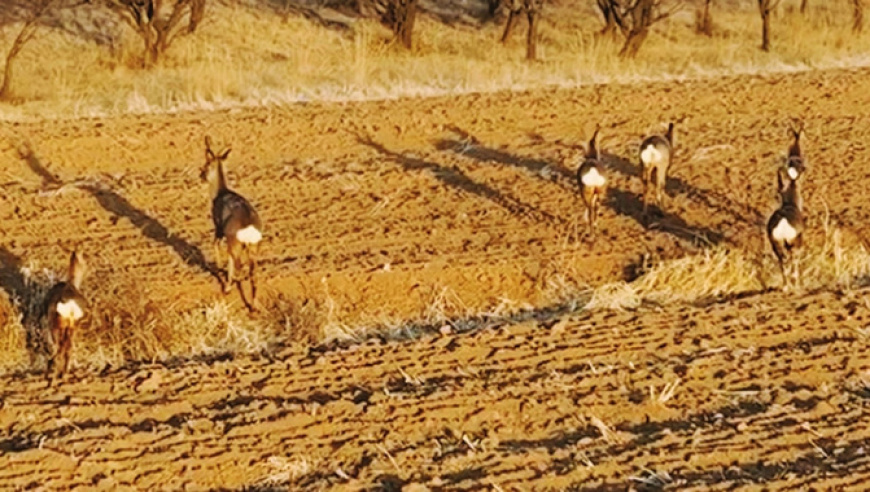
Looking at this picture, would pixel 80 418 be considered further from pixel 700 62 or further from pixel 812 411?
pixel 700 62

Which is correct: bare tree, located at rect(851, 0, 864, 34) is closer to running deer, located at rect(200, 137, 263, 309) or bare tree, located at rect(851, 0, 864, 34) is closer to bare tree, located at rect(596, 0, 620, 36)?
bare tree, located at rect(596, 0, 620, 36)

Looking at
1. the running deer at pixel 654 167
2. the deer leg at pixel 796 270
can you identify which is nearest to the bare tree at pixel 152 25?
the running deer at pixel 654 167

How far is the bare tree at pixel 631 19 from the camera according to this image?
27.5 metres

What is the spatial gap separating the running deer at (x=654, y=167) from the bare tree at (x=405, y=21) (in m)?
13.0

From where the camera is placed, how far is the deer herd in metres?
11.1

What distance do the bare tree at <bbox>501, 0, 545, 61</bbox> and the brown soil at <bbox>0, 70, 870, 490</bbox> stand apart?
5.25 m

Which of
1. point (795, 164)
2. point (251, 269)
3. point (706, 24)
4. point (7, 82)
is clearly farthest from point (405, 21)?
point (251, 269)

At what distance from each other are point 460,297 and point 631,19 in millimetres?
16683

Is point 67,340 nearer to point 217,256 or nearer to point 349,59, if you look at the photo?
point 217,256

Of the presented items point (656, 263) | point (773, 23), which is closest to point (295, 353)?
point (656, 263)

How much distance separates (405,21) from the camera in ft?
94.3

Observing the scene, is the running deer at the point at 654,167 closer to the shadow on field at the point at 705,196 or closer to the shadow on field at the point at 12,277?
the shadow on field at the point at 705,196

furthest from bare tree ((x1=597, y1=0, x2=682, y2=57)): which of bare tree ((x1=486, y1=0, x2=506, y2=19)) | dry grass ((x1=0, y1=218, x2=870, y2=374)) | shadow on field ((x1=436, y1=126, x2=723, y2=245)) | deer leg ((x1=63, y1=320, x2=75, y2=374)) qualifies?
deer leg ((x1=63, y1=320, x2=75, y2=374))

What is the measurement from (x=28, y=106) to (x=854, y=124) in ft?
38.2
